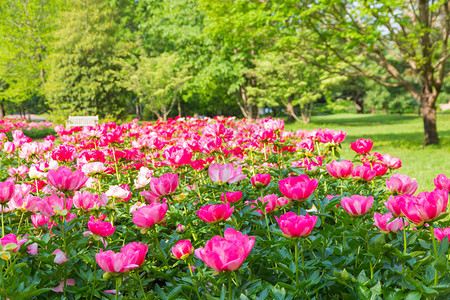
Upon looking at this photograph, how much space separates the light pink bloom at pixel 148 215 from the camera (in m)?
1.15

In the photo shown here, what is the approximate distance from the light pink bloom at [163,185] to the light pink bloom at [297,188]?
43 centimetres

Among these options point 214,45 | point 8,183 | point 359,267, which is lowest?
point 359,267

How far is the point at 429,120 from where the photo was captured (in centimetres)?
1020

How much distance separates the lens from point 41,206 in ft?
4.39

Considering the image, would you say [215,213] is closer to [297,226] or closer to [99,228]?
[297,226]

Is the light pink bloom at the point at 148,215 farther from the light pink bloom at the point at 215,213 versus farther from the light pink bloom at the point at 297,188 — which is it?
the light pink bloom at the point at 297,188

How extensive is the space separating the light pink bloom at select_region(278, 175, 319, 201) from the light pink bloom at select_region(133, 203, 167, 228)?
16.6 inches

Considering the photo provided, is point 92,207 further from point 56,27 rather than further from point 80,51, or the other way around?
point 56,27

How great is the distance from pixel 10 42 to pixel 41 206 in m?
24.4

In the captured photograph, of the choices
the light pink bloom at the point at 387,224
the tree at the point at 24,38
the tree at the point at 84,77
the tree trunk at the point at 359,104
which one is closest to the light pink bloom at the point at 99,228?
the light pink bloom at the point at 387,224

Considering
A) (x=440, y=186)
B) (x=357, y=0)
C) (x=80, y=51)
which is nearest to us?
(x=440, y=186)

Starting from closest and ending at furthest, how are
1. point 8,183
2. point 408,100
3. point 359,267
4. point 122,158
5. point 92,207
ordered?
point 359,267, point 8,183, point 92,207, point 122,158, point 408,100

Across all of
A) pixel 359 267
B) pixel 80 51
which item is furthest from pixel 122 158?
pixel 80 51

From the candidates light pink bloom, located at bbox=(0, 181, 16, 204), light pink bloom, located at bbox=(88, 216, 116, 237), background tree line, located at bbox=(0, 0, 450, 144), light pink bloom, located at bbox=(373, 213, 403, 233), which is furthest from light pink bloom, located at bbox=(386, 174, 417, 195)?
background tree line, located at bbox=(0, 0, 450, 144)
